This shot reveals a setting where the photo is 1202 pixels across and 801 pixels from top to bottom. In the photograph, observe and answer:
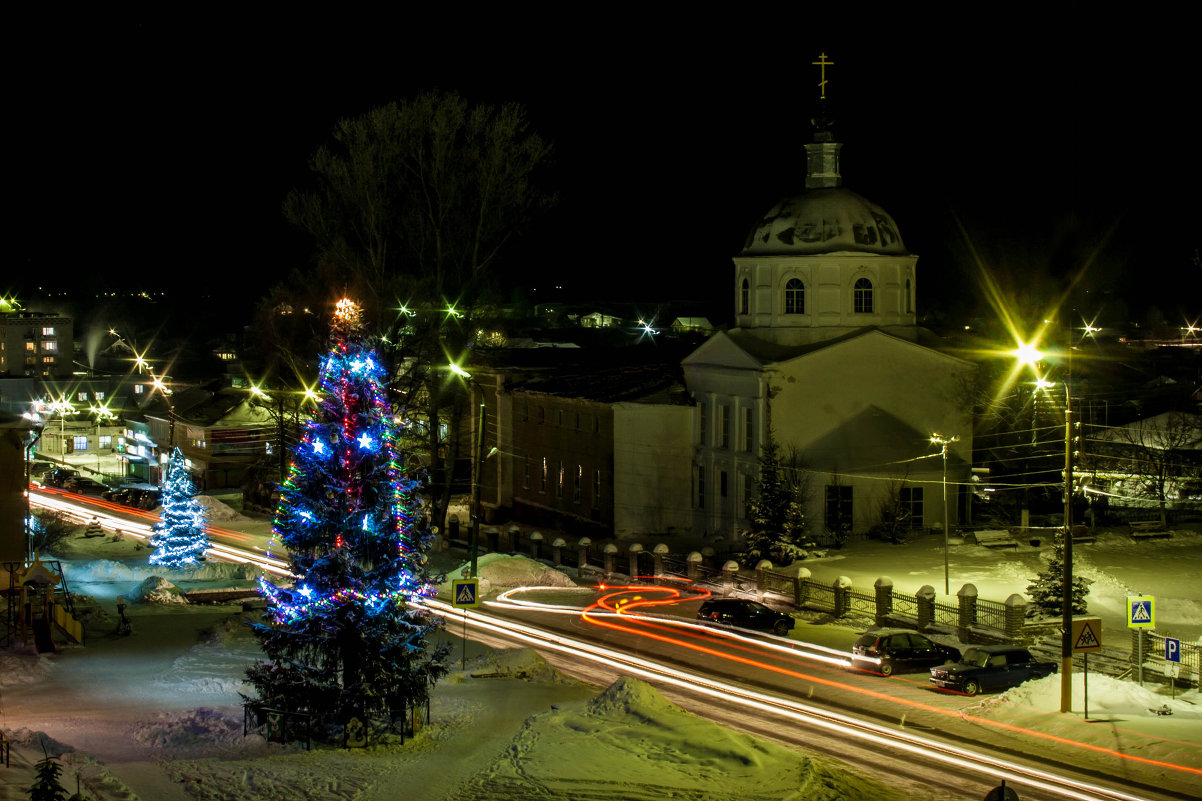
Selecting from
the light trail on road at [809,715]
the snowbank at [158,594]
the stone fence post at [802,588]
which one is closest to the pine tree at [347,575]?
the light trail on road at [809,715]

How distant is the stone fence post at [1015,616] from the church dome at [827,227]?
19.0m

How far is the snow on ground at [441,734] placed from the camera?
16.3 meters

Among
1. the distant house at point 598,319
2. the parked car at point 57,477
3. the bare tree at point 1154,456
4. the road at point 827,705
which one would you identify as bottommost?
the road at point 827,705

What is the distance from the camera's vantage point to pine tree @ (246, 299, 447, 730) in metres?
19.2

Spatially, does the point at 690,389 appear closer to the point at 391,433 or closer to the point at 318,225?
the point at 318,225

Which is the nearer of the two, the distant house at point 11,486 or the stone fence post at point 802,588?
the distant house at point 11,486

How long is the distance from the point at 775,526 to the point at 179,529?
1855cm

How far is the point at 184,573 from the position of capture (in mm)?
38938

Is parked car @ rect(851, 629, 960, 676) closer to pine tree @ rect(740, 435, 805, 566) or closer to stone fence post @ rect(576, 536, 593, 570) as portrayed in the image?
pine tree @ rect(740, 435, 805, 566)

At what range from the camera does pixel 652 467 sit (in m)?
46.1

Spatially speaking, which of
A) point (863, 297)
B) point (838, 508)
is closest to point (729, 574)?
point (838, 508)

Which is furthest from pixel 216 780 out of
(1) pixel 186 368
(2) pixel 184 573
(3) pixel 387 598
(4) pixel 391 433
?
(1) pixel 186 368

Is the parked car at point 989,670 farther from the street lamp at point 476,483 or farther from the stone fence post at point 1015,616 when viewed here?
the street lamp at point 476,483

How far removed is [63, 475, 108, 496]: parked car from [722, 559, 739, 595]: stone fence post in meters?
36.5
